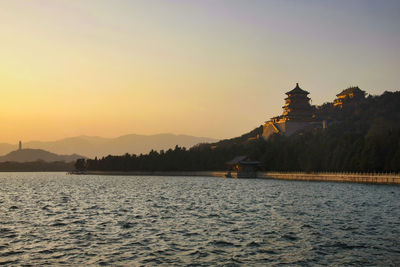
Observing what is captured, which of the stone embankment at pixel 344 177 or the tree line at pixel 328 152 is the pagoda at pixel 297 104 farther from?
the stone embankment at pixel 344 177

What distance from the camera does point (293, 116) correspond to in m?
184

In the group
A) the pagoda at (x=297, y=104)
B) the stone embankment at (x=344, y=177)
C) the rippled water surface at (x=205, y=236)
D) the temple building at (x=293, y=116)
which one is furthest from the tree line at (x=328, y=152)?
the rippled water surface at (x=205, y=236)

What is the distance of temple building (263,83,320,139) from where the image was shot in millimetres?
178875

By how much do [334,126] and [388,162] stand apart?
78.5 m

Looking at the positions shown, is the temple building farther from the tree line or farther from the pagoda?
the tree line

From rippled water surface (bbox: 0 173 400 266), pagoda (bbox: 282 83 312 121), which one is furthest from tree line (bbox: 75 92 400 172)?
rippled water surface (bbox: 0 173 400 266)

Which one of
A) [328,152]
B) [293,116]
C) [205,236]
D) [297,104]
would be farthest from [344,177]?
[297,104]

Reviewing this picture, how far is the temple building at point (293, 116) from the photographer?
179 m

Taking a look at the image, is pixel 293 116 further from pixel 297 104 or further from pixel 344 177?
pixel 344 177

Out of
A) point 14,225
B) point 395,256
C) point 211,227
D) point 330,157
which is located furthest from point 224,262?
point 330,157

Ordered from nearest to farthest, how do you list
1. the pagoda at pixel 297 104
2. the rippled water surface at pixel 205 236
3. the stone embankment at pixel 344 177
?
the rippled water surface at pixel 205 236
the stone embankment at pixel 344 177
the pagoda at pixel 297 104

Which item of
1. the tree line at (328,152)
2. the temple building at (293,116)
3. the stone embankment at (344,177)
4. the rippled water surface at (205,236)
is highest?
the temple building at (293,116)

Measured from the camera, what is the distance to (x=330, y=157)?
4390 inches

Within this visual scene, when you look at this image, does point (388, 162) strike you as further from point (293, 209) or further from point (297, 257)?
point (297, 257)
